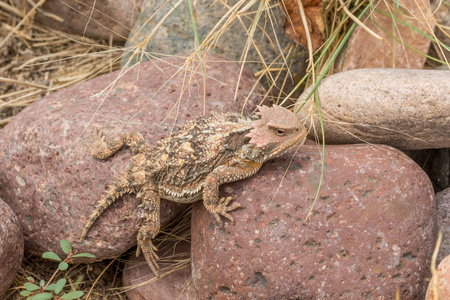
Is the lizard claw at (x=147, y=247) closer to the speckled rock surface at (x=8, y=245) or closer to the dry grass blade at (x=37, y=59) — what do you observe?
the speckled rock surface at (x=8, y=245)

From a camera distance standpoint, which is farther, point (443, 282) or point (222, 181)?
point (222, 181)

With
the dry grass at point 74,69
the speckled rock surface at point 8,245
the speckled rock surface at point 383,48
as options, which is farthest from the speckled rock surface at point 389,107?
the speckled rock surface at point 8,245

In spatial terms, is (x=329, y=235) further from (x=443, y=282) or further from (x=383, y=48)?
(x=383, y=48)

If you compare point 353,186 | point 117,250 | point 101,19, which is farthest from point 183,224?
point 101,19

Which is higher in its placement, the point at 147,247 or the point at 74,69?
the point at 74,69

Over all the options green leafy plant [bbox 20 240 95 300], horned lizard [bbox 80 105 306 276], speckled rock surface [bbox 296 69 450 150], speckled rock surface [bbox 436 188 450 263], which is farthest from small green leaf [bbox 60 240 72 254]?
speckled rock surface [bbox 436 188 450 263]

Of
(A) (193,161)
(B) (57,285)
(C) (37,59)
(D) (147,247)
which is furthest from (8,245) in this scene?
(C) (37,59)

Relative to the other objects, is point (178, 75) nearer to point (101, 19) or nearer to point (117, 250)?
point (117, 250)
